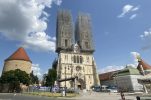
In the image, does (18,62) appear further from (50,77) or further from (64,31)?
(64,31)

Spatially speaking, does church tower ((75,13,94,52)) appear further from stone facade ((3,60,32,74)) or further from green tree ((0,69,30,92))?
green tree ((0,69,30,92))

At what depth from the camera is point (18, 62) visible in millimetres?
77062

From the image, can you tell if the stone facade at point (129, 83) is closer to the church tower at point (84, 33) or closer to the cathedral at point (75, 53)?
the cathedral at point (75, 53)

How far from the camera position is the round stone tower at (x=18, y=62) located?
76.6 metres

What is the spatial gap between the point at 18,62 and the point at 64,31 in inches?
879

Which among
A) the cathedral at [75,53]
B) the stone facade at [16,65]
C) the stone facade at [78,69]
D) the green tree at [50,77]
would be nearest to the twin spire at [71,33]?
the cathedral at [75,53]

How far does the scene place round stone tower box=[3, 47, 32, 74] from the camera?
76625mm

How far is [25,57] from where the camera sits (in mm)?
80250

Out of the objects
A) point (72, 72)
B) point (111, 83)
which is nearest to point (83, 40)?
point (72, 72)

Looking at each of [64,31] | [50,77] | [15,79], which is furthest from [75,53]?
[15,79]

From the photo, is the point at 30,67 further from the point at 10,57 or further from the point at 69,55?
the point at 69,55

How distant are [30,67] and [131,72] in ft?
124

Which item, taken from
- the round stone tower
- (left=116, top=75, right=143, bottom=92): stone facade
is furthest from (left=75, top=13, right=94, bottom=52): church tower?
the round stone tower

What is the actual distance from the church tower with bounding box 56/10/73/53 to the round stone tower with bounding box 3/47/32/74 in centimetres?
1282
